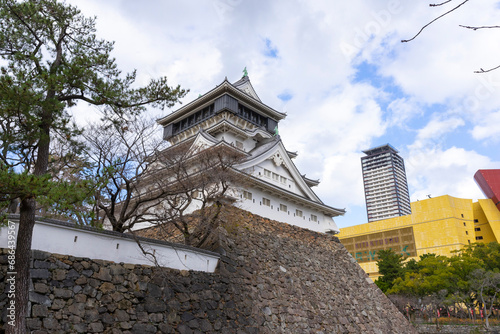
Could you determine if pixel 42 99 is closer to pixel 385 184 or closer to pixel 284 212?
pixel 284 212

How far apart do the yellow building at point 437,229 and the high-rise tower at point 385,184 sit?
6602cm

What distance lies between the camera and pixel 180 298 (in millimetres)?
8727

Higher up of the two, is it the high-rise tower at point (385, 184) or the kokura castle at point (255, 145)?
the high-rise tower at point (385, 184)

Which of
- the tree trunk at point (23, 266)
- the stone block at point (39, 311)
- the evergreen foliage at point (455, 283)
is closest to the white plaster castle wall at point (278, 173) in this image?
the stone block at point (39, 311)

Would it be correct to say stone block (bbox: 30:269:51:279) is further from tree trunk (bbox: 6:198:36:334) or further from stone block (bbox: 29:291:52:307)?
tree trunk (bbox: 6:198:36:334)

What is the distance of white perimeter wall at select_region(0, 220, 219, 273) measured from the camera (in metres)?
6.94

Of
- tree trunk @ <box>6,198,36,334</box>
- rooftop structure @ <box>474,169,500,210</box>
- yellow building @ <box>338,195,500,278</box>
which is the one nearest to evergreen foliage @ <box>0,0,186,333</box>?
tree trunk @ <box>6,198,36,334</box>

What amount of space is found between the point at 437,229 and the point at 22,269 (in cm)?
4838

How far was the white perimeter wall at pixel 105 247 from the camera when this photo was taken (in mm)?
6941

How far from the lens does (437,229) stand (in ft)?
145

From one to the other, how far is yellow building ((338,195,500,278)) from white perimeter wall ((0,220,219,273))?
4000 cm

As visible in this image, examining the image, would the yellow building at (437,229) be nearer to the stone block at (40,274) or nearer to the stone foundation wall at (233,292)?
the stone foundation wall at (233,292)

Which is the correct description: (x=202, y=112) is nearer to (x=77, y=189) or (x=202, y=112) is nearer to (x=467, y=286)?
(x=77, y=189)

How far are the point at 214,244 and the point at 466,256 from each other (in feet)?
83.7
